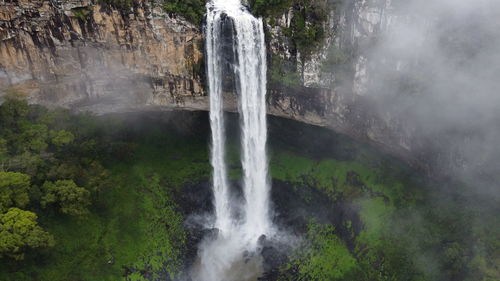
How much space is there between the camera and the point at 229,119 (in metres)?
32.5

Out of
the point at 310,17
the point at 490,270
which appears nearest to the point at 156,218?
the point at 310,17

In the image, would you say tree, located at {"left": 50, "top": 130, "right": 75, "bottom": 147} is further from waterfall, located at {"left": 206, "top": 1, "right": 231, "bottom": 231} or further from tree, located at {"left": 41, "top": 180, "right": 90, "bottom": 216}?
waterfall, located at {"left": 206, "top": 1, "right": 231, "bottom": 231}

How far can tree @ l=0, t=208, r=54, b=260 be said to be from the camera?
66.1 ft

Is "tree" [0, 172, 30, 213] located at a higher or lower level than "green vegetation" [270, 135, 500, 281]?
higher

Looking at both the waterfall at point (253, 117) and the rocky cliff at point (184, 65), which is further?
the waterfall at point (253, 117)

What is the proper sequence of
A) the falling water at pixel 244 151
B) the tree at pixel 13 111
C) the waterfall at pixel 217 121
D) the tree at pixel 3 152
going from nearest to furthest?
the tree at pixel 3 152, the tree at pixel 13 111, the falling water at pixel 244 151, the waterfall at pixel 217 121

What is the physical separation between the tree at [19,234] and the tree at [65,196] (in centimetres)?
186

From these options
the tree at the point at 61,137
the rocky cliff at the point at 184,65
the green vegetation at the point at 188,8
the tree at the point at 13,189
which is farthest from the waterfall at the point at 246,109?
the tree at the point at 13,189

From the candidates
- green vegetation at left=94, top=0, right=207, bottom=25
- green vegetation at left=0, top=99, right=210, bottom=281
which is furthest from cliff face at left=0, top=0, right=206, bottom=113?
green vegetation at left=0, top=99, right=210, bottom=281

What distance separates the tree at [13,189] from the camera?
21.4 metres

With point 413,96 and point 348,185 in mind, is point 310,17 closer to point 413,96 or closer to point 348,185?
point 413,96

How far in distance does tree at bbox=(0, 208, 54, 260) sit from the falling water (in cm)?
879

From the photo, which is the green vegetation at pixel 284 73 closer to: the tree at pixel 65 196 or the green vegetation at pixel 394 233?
the green vegetation at pixel 394 233

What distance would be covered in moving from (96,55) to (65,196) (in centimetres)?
933
